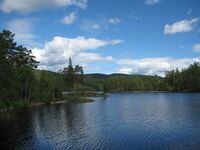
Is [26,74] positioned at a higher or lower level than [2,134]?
higher

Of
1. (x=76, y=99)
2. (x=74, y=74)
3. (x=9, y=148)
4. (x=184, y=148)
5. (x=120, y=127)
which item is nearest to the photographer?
(x=184, y=148)

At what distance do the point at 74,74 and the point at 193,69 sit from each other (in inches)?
3754

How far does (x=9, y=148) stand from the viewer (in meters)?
29.4

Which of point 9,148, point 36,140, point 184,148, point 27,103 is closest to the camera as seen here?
point 184,148

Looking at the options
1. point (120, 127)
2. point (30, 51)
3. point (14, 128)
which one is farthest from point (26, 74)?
point (120, 127)

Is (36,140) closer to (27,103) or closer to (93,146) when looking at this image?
(93,146)

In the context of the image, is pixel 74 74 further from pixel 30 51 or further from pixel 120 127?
pixel 120 127

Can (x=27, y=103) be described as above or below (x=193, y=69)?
below

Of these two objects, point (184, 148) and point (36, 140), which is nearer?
point (184, 148)

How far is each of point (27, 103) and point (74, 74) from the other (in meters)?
58.0

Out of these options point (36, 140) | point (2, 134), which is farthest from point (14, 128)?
point (36, 140)

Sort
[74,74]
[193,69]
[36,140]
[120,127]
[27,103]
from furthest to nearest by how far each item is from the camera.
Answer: [193,69]
[74,74]
[27,103]
[120,127]
[36,140]

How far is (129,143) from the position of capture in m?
30.7

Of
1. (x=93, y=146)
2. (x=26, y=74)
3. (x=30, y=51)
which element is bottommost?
(x=93, y=146)
